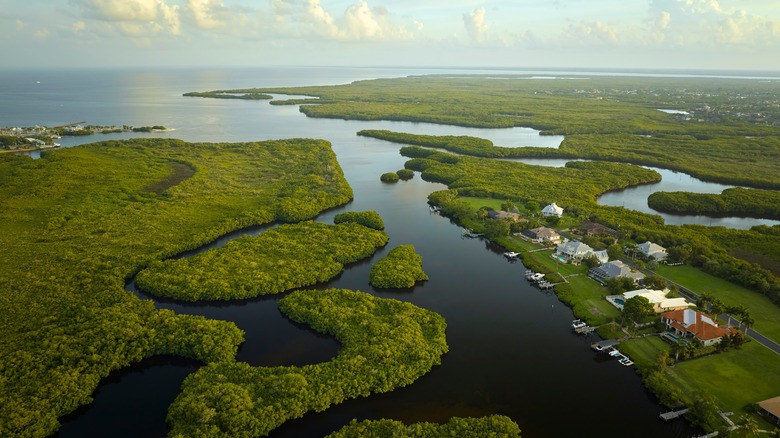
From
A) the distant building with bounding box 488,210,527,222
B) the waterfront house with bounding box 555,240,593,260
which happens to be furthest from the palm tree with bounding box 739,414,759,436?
the distant building with bounding box 488,210,527,222

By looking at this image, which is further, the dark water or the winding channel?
the dark water

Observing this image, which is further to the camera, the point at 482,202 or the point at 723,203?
the point at 482,202

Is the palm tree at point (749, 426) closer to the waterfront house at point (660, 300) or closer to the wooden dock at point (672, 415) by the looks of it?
the wooden dock at point (672, 415)

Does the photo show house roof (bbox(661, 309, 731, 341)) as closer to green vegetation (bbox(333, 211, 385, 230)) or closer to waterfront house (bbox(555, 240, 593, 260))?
waterfront house (bbox(555, 240, 593, 260))

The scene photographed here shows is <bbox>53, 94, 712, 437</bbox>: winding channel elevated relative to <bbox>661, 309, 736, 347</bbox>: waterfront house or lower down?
lower down

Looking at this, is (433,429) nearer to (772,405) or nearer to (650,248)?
(772,405)

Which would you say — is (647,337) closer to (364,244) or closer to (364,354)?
(364,354)

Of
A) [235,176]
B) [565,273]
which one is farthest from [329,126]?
[565,273]

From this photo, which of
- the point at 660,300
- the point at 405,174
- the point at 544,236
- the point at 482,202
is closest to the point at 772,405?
the point at 660,300
